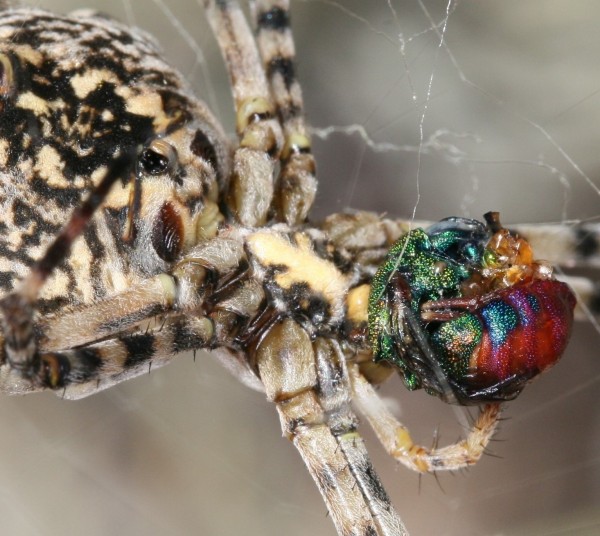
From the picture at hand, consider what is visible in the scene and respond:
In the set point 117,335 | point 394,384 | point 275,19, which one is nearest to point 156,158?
point 117,335

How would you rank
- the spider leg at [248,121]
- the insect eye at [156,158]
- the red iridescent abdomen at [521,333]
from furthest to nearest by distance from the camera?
the spider leg at [248,121]
the insect eye at [156,158]
the red iridescent abdomen at [521,333]

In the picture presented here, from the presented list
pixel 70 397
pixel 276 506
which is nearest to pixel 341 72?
pixel 276 506

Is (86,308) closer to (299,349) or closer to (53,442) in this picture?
(299,349)

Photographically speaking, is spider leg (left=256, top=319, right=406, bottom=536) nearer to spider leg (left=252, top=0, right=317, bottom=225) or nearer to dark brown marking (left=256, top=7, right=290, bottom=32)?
spider leg (left=252, top=0, right=317, bottom=225)

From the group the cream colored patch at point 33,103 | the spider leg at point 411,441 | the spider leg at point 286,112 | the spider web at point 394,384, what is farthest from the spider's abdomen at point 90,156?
the spider web at point 394,384

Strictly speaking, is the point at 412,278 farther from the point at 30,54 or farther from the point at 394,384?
the point at 394,384

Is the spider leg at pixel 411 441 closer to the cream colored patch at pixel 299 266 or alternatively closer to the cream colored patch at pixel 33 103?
the cream colored patch at pixel 299 266

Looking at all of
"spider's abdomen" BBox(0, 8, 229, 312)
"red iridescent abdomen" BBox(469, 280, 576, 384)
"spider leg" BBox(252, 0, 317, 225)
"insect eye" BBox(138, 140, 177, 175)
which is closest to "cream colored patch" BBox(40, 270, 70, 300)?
"spider's abdomen" BBox(0, 8, 229, 312)
